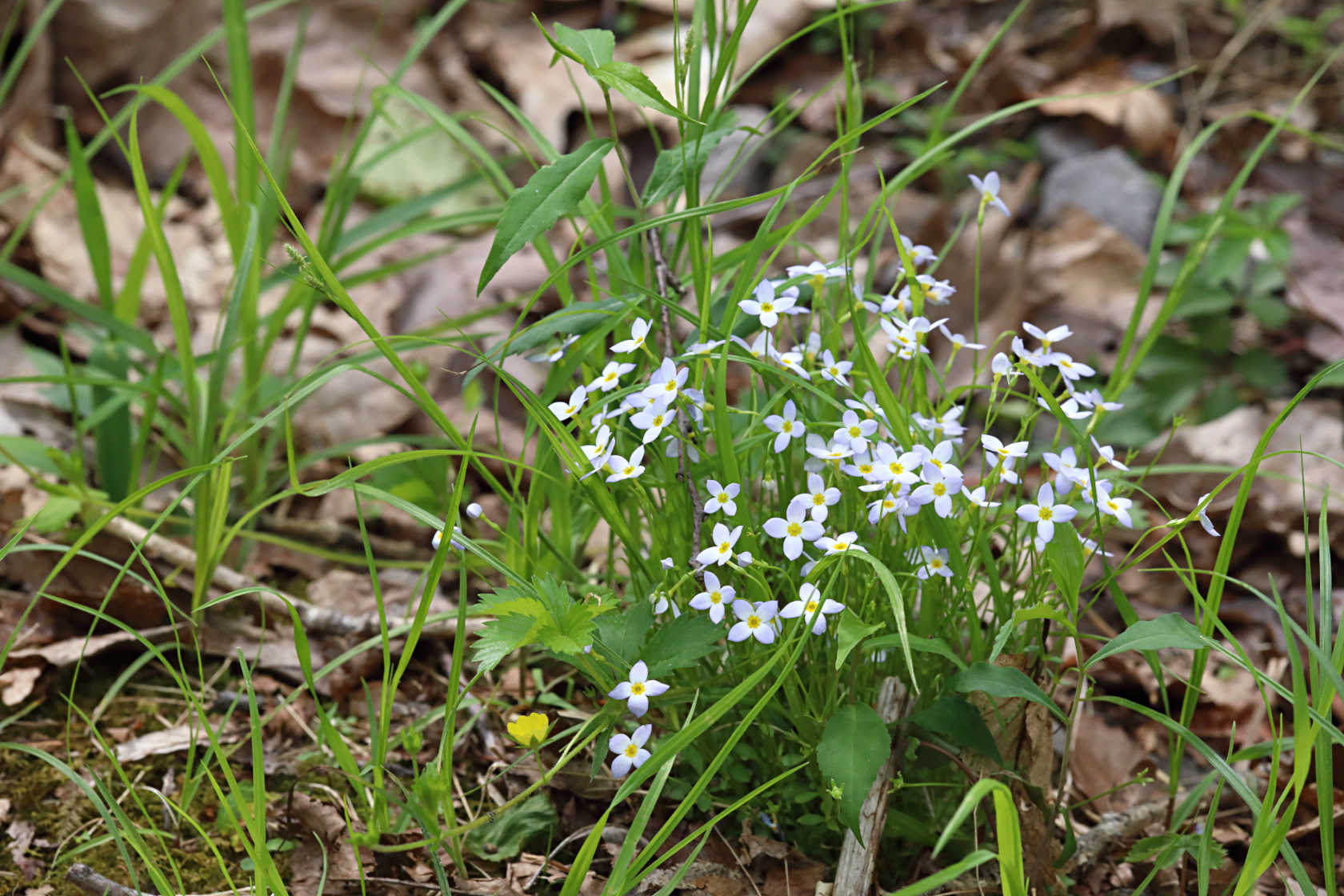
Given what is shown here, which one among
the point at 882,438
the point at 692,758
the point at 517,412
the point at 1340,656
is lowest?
the point at 517,412

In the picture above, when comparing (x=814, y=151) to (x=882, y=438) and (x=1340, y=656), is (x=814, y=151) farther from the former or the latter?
(x=1340, y=656)

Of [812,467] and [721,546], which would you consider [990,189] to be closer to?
[812,467]

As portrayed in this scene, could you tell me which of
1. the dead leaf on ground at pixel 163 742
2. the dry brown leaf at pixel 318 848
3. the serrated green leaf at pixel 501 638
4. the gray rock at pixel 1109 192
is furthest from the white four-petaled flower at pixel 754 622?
the gray rock at pixel 1109 192

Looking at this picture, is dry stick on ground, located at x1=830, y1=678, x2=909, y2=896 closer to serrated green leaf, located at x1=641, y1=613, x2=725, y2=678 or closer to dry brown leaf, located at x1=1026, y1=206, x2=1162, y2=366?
serrated green leaf, located at x1=641, y1=613, x2=725, y2=678

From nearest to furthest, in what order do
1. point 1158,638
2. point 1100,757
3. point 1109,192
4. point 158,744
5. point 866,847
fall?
point 1158,638
point 866,847
point 158,744
point 1100,757
point 1109,192

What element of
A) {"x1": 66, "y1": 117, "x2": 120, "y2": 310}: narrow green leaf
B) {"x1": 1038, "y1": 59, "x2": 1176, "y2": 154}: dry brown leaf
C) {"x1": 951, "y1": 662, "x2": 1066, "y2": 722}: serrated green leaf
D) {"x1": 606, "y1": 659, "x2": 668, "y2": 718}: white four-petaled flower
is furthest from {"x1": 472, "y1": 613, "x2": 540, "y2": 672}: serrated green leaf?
{"x1": 1038, "y1": 59, "x2": 1176, "y2": 154}: dry brown leaf

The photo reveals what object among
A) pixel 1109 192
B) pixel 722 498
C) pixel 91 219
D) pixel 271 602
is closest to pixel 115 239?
pixel 91 219

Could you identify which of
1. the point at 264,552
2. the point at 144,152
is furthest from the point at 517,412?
the point at 144,152
